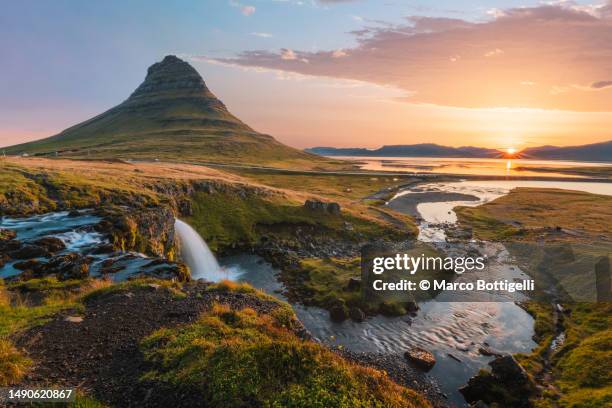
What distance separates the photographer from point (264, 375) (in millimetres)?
13016

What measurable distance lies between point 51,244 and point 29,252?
6.70 ft

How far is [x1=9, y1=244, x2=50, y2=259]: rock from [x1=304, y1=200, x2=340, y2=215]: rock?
175 feet

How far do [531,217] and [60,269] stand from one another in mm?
113731

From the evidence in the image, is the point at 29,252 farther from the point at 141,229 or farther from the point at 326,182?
the point at 326,182

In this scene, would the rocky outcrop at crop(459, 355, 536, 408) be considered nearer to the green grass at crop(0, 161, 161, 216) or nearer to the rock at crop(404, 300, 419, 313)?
the rock at crop(404, 300, 419, 313)

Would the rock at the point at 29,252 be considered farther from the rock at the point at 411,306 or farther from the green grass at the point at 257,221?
the rock at the point at 411,306

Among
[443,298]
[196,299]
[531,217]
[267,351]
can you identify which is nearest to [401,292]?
[443,298]

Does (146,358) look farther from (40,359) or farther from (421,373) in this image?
(421,373)

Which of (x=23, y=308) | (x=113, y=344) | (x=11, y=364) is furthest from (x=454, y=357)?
(x=23, y=308)

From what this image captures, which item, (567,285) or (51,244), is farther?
(567,285)

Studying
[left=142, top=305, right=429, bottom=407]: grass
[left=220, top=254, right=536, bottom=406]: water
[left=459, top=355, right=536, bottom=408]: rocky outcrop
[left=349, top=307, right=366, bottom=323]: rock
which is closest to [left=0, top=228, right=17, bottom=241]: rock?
[left=142, top=305, right=429, bottom=407]: grass

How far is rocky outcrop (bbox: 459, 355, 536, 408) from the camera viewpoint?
22.2 meters

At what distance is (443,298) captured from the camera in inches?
1654

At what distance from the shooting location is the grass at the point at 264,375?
480 inches
